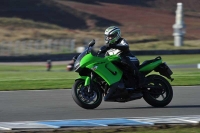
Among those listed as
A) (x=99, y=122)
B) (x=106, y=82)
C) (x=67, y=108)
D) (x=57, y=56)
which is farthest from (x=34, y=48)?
(x=99, y=122)

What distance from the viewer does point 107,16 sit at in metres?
72.9

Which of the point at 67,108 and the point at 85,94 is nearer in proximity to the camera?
the point at 85,94

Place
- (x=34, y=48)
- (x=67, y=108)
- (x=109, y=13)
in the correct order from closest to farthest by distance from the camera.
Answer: (x=67, y=108), (x=34, y=48), (x=109, y=13)

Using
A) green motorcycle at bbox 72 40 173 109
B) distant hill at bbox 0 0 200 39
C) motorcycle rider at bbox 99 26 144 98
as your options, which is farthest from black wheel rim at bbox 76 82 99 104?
distant hill at bbox 0 0 200 39

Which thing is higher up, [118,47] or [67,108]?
[118,47]

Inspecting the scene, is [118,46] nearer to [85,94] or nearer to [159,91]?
[85,94]

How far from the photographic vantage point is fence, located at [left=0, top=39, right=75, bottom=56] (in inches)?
1677

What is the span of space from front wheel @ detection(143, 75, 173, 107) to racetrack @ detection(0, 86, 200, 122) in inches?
5.4

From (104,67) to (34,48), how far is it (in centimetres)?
3407

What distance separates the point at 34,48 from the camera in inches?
1720

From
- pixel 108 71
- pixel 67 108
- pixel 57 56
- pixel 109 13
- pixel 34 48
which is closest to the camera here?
pixel 108 71

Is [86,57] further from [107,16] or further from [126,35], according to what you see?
[107,16]

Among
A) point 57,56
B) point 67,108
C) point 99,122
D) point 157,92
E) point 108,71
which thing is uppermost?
point 57,56

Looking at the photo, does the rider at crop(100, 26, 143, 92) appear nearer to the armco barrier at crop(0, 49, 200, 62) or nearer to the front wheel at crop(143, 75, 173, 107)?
the front wheel at crop(143, 75, 173, 107)
